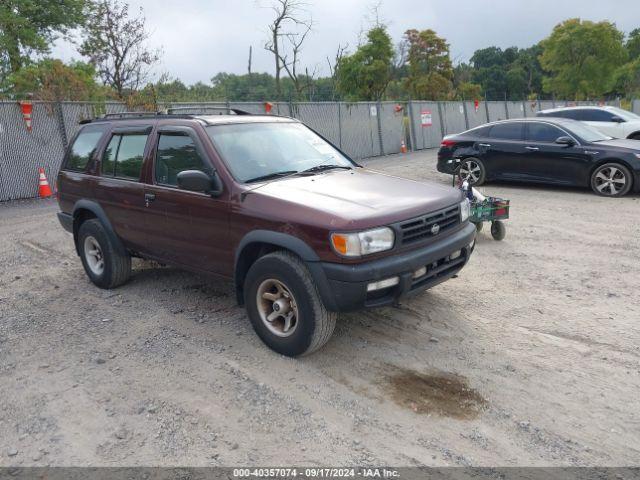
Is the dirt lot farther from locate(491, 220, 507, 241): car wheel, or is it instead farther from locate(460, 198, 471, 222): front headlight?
locate(491, 220, 507, 241): car wheel

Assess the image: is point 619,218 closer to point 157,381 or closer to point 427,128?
point 157,381

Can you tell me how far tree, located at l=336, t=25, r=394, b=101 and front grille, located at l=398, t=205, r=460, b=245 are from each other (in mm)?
26482

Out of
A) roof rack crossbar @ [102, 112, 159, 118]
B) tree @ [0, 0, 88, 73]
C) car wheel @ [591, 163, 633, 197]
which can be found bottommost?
car wheel @ [591, 163, 633, 197]

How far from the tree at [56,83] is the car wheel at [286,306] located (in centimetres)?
1257

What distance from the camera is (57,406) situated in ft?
11.3

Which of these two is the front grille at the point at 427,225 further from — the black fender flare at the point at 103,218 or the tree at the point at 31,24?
the tree at the point at 31,24

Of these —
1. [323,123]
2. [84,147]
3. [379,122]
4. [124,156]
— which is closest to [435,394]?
[124,156]

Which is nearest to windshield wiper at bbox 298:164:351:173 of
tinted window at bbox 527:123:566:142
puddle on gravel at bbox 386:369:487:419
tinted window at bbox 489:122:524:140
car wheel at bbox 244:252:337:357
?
car wheel at bbox 244:252:337:357

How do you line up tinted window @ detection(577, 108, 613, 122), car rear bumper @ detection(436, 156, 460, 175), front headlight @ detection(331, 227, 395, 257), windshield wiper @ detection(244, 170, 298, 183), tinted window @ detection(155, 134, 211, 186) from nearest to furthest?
front headlight @ detection(331, 227, 395, 257) → windshield wiper @ detection(244, 170, 298, 183) → tinted window @ detection(155, 134, 211, 186) → car rear bumper @ detection(436, 156, 460, 175) → tinted window @ detection(577, 108, 613, 122)

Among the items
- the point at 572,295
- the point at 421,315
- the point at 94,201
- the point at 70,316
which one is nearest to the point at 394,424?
the point at 421,315

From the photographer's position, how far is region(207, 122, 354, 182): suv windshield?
430 centimetres

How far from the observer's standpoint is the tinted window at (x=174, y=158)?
4418 mm

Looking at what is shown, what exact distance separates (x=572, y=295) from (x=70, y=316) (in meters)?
4.83

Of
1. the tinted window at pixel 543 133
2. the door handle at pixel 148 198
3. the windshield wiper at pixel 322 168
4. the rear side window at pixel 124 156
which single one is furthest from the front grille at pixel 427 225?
the tinted window at pixel 543 133
